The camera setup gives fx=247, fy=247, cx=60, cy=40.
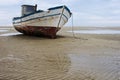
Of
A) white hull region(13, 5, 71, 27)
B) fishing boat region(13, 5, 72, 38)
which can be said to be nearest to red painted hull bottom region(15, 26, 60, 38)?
fishing boat region(13, 5, 72, 38)

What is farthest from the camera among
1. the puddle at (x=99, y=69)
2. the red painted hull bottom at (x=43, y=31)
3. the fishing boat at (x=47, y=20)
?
the red painted hull bottom at (x=43, y=31)

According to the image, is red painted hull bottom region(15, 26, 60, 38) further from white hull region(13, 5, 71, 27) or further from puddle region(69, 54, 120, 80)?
puddle region(69, 54, 120, 80)

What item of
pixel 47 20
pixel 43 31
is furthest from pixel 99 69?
pixel 43 31

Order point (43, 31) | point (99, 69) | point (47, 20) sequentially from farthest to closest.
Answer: point (43, 31) < point (47, 20) < point (99, 69)

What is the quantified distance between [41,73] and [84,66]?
171 centimetres

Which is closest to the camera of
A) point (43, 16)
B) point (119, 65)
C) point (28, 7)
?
point (119, 65)

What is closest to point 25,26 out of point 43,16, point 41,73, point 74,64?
point 43,16

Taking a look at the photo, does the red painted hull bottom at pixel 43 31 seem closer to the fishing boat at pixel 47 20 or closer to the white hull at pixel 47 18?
the fishing boat at pixel 47 20

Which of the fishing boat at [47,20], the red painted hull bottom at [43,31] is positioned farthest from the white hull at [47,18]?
the red painted hull bottom at [43,31]

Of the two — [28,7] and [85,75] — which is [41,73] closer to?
[85,75]

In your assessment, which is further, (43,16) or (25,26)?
(25,26)

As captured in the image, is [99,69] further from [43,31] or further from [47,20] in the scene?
[43,31]

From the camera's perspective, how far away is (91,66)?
303 inches

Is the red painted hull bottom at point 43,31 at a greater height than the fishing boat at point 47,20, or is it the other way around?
the fishing boat at point 47,20
